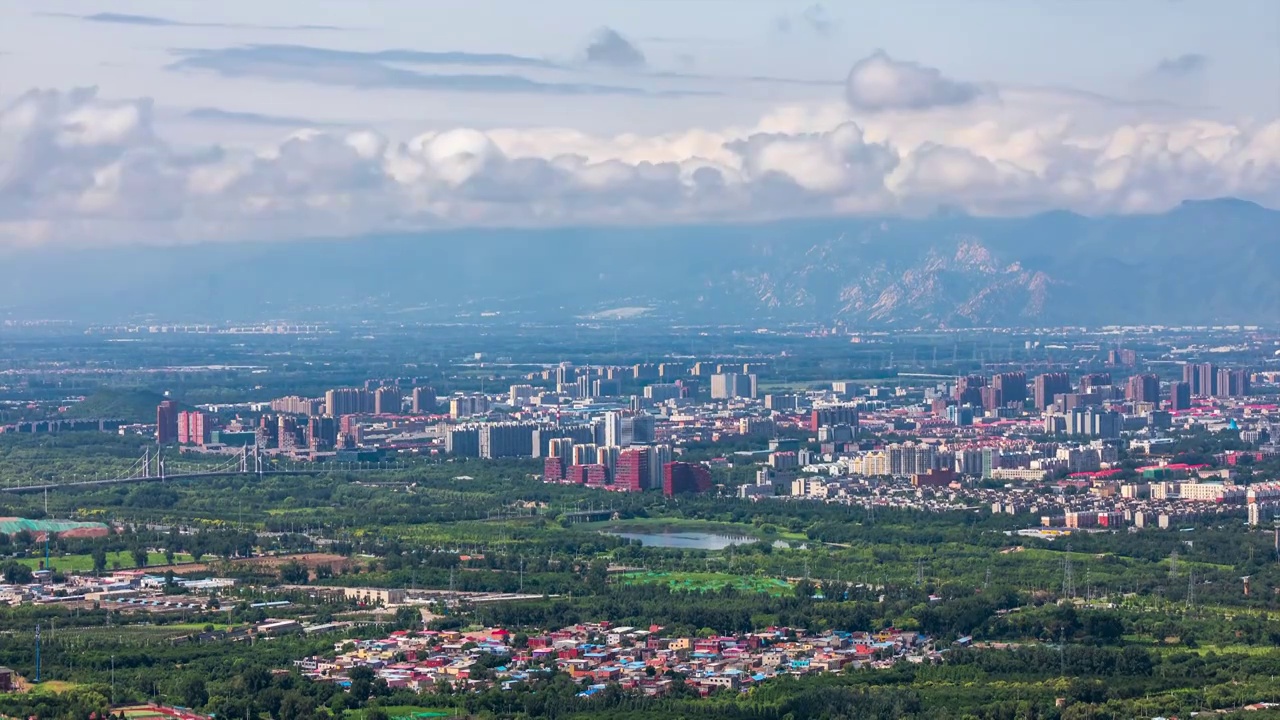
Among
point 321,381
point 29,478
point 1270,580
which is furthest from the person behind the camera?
point 321,381

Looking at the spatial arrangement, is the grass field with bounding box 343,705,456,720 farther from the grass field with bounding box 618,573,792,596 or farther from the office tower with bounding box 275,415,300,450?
the office tower with bounding box 275,415,300,450

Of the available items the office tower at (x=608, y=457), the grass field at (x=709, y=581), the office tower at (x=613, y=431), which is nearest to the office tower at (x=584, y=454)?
the office tower at (x=608, y=457)

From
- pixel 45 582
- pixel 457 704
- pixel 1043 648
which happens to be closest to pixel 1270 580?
pixel 1043 648

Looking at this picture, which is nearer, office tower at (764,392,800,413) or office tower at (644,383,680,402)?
office tower at (764,392,800,413)

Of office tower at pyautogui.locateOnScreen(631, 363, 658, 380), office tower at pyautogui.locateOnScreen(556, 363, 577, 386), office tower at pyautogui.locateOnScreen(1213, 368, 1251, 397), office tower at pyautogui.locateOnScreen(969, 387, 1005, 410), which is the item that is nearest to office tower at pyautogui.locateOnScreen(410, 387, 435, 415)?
office tower at pyautogui.locateOnScreen(556, 363, 577, 386)

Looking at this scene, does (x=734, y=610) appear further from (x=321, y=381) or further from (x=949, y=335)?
(x=949, y=335)

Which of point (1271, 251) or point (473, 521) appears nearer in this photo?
point (473, 521)

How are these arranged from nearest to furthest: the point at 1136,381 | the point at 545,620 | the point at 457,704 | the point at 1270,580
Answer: the point at 457,704 → the point at 545,620 → the point at 1270,580 → the point at 1136,381

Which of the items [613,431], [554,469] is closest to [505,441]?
[613,431]
